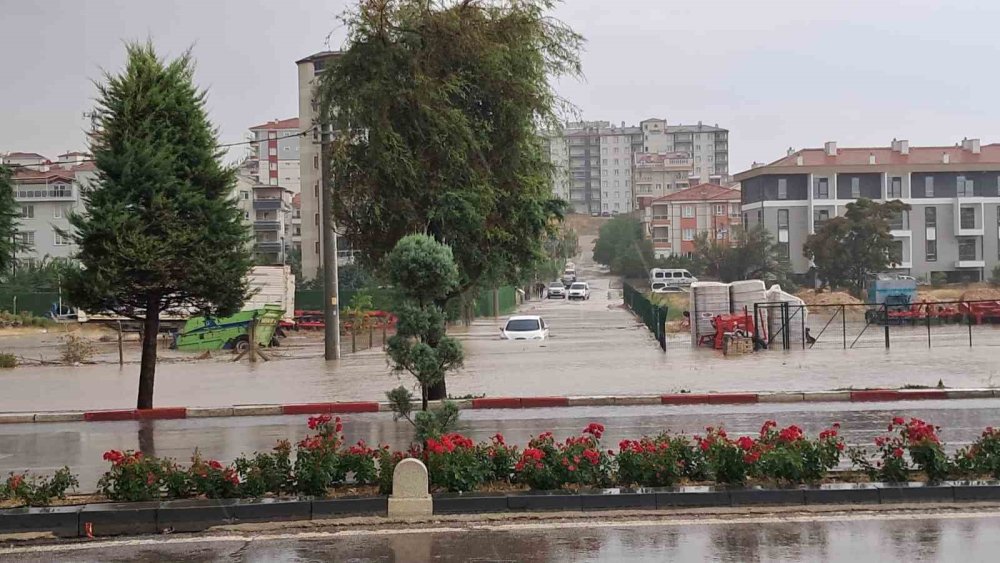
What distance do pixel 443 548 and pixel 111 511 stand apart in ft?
11.1

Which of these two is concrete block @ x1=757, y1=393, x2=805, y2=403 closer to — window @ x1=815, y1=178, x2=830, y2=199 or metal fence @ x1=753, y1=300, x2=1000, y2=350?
metal fence @ x1=753, y1=300, x2=1000, y2=350

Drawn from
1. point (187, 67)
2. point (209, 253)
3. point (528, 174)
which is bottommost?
point (209, 253)

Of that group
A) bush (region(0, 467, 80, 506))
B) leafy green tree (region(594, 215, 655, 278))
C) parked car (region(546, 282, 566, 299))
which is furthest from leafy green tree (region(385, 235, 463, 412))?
leafy green tree (region(594, 215, 655, 278))

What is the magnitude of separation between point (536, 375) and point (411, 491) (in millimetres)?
17502

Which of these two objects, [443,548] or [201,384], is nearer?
[443,548]

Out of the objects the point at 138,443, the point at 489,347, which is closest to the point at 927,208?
the point at 489,347

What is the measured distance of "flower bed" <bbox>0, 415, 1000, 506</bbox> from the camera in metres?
10.7

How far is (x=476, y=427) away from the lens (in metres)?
17.5

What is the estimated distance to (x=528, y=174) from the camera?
19.4 meters

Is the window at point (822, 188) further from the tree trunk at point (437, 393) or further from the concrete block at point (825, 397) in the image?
the tree trunk at point (437, 393)

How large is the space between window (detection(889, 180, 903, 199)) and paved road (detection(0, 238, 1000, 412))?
59.0 m

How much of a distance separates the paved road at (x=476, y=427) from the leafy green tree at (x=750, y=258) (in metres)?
70.5

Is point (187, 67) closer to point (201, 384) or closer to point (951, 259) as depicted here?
point (201, 384)

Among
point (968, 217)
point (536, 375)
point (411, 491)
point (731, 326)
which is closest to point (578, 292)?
point (968, 217)
